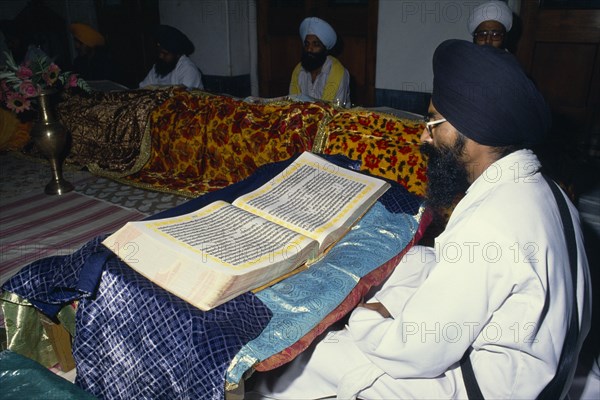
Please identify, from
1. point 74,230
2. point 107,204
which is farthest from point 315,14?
point 74,230

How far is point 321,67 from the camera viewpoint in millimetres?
4883

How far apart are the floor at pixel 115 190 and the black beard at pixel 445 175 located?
1461 mm

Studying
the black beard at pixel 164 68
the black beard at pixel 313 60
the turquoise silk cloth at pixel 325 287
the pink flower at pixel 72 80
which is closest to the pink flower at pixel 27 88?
the pink flower at pixel 72 80

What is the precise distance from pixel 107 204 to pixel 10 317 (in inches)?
79.2

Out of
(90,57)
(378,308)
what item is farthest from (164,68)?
(378,308)

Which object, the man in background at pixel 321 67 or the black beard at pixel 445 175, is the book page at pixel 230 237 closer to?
the black beard at pixel 445 175

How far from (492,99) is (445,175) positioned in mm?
295

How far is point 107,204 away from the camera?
337 centimetres

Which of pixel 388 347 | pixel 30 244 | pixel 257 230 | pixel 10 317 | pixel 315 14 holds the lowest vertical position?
pixel 30 244

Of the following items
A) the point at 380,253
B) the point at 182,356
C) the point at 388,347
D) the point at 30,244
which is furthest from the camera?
the point at 30,244

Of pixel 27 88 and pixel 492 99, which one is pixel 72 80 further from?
pixel 492 99

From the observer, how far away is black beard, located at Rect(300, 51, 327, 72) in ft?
15.8

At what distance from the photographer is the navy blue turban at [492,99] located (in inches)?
46.9

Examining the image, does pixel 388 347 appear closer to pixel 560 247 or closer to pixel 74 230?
pixel 560 247
